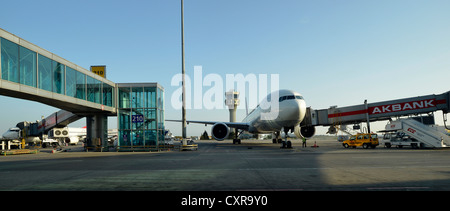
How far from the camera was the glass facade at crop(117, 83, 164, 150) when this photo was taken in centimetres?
2859

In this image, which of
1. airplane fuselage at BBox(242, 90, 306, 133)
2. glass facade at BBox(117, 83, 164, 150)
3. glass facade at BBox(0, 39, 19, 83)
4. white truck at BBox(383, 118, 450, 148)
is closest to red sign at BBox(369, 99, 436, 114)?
white truck at BBox(383, 118, 450, 148)

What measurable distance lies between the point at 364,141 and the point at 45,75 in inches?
1168

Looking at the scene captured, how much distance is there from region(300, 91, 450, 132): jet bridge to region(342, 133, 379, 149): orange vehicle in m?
3.58

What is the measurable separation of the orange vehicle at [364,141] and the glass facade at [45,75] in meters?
26.3

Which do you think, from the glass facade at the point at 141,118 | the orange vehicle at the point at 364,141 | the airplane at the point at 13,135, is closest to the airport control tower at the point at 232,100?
the airplane at the point at 13,135

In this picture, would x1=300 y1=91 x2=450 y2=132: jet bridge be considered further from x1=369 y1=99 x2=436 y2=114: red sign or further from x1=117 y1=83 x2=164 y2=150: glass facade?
x1=117 y1=83 x2=164 y2=150: glass facade

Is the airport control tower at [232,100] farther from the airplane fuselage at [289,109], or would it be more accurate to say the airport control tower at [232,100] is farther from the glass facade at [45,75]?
the glass facade at [45,75]

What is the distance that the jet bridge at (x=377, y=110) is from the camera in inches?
1144

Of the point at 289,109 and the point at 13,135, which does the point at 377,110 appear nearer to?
the point at 289,109

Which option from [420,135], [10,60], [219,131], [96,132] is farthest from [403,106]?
[10,60]
